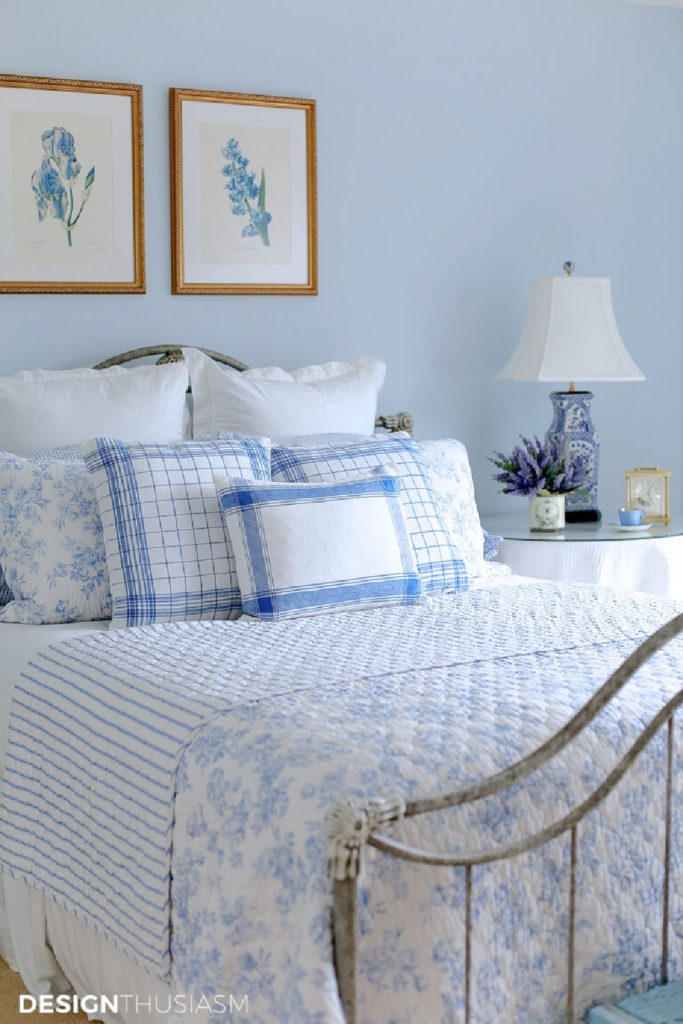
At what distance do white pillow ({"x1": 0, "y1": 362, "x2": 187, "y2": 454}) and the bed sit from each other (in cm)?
78

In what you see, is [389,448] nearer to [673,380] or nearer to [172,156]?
[172,156]

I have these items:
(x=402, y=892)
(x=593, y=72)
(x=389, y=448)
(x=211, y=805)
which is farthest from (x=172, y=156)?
(x=402, y=892)

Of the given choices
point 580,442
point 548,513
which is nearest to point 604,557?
point 548,513

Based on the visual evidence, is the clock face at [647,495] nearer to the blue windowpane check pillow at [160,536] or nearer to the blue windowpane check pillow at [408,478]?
the blue windowpane check pillow at [408,478]

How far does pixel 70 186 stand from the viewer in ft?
11.2

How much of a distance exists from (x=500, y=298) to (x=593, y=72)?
829mm

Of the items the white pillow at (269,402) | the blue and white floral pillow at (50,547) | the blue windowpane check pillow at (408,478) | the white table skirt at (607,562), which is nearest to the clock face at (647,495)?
the white table skirt at (607,562)

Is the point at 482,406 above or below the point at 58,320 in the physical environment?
below

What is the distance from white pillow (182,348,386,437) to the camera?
330 cm

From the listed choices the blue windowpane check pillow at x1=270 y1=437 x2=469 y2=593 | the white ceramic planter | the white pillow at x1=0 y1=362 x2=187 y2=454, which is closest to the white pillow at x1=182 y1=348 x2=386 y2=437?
the white pillow at x1=0 y1=362 x2=187 y2=454

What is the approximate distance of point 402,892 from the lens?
5.31ft

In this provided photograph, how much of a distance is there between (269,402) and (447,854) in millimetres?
1844

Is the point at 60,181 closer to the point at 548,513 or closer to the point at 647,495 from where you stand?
the point at 548,513

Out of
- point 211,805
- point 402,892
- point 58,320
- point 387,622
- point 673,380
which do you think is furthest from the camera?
point 673,380
